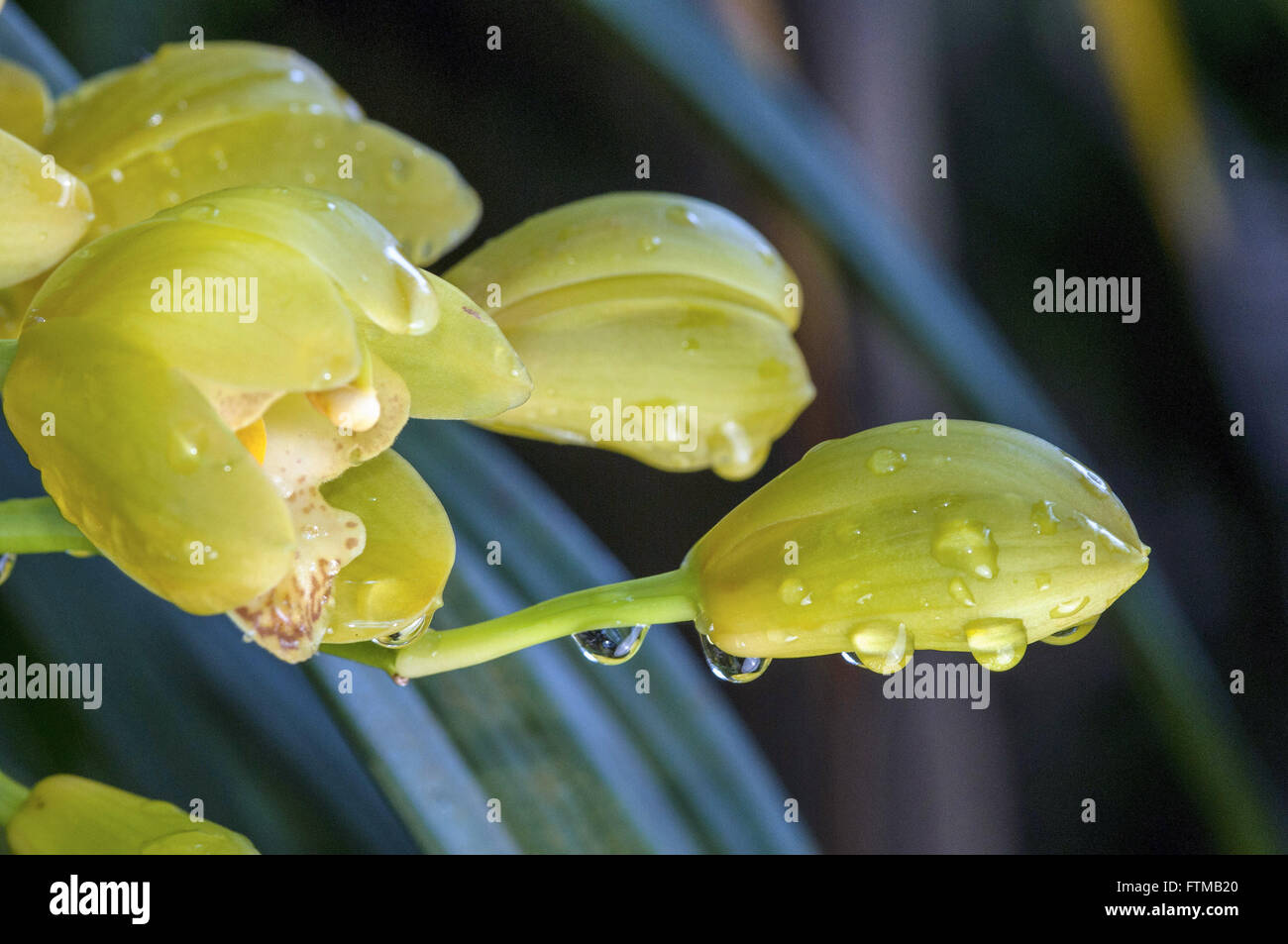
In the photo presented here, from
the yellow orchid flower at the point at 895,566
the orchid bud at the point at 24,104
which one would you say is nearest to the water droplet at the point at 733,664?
the yellow orchid flower at the point at 895,566

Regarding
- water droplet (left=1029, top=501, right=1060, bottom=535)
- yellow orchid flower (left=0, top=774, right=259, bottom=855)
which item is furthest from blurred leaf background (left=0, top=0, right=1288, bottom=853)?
water droplet (left=1029, top=501, right=1060, bottom=535)

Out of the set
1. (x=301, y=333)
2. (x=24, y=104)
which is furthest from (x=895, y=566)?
(x=24, y=104)

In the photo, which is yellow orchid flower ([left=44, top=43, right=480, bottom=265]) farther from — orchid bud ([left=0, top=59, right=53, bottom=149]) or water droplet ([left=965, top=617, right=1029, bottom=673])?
water droplet ([left=965, top=617, right=1029, bottom=673])

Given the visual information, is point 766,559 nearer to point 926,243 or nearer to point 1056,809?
point 926,243

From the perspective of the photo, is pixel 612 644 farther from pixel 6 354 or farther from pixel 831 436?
pixel 831 436

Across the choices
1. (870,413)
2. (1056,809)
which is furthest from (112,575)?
(1056,809)
